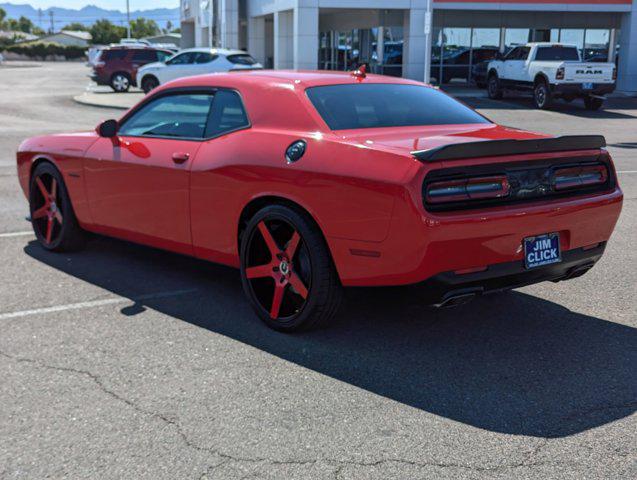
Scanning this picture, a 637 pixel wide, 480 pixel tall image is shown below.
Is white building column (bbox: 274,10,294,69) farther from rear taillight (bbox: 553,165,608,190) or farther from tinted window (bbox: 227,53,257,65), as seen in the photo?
rear taillight (bbox: 553,165,608,190)

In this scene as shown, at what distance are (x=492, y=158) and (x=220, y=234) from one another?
1850 millimetres

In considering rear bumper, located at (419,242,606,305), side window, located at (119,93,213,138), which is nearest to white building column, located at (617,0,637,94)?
side window, located at (119,93,213,138)

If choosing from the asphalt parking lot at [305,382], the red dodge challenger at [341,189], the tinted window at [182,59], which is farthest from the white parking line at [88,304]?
the tinted window at [182,59]

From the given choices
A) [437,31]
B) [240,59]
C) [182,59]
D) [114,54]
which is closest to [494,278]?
[240,59]

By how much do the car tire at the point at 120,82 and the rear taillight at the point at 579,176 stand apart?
2903 cm

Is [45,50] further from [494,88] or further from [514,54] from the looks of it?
[514,54]

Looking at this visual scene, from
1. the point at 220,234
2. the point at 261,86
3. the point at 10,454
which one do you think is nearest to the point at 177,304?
the point at 220,234

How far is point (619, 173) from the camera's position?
11.6 metres

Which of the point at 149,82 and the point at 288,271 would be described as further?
the point at 149,82

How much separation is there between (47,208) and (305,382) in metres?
3.62

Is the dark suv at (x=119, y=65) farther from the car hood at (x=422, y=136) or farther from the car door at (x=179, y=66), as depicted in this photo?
the car hood at (x=422, y=136)

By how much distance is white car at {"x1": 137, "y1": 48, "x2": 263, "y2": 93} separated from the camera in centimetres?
2648

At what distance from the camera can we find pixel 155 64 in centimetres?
2814

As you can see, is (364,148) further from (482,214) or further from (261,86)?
(261,86)
